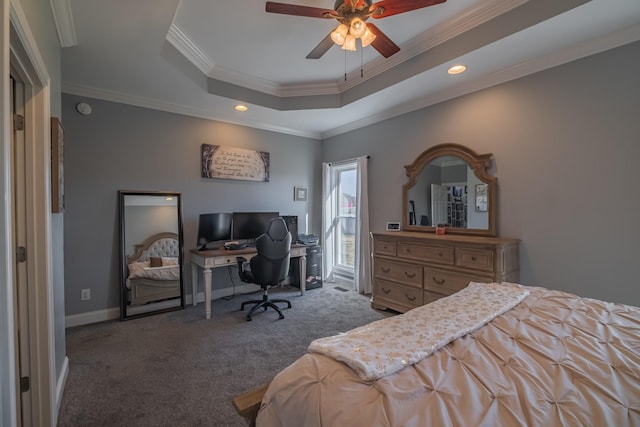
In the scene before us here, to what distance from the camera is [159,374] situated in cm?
219

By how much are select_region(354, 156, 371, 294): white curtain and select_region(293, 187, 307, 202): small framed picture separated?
0.99 metres

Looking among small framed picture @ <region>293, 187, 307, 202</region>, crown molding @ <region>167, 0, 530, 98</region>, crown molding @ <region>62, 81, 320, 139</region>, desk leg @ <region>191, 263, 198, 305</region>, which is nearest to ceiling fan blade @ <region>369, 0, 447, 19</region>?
crown molding @ <region>167, 0, 530, 98</region>

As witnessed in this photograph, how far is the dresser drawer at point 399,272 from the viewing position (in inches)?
121

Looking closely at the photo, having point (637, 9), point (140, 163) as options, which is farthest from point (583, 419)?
point (140, 163)

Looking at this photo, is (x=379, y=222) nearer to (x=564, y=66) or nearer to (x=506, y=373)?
(x=564, y=66)

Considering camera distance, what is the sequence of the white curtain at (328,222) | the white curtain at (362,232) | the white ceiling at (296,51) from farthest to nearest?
1. the white curtain at (328,222)
2. the white curtain at (362,232)
3. the white ceiling at (296,51)

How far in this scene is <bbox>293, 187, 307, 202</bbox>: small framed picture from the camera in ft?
15.6

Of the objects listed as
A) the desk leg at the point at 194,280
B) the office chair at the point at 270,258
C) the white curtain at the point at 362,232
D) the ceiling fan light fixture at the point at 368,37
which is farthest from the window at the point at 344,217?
the ceiling fan light fixture at the point at 368,37

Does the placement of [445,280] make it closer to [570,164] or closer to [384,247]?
[384,247]

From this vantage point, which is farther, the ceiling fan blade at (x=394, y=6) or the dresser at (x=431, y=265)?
the dresser at (x=431, y=265)

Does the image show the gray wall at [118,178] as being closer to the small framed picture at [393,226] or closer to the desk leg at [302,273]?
the desk leg at [302,273]

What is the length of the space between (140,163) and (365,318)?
10.7 ft

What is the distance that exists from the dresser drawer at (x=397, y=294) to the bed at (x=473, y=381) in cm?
190

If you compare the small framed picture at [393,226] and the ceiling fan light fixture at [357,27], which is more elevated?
the ceiling fan light fixture at [357,27]
